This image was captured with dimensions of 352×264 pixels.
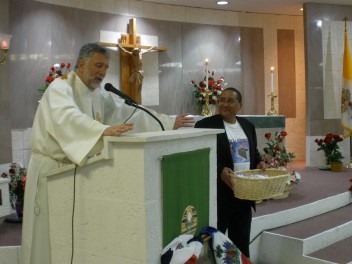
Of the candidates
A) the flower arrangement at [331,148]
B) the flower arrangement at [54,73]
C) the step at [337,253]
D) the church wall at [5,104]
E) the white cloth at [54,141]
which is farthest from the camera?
the flower arrangement at [331,148]

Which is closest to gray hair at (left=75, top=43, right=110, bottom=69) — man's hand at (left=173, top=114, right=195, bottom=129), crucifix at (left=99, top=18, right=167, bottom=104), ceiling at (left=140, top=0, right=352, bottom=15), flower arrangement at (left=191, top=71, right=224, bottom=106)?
man's hand at (left=173, top=114, right=195, bottom=129)

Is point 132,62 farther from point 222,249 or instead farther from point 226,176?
point 222,249

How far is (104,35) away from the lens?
7199mm

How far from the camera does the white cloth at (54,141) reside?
227cm

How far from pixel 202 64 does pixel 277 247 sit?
463 centimetres

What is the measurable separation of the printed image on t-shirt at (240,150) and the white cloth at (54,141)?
604 millimetres

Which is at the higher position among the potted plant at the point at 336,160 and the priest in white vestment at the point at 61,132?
the priest in white vestment at the point at 61,132

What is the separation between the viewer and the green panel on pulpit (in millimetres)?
2125

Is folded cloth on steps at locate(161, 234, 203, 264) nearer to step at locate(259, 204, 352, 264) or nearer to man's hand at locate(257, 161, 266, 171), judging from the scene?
man's hand at locate(257, 161, 266, 171)

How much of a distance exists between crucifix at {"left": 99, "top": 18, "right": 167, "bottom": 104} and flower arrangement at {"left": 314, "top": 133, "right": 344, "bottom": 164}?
3033 millimetres

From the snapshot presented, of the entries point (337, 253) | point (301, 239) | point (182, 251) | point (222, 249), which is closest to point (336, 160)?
point (337, 253)

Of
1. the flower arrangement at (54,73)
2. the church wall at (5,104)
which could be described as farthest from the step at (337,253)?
the flower arrangement at (54,73)

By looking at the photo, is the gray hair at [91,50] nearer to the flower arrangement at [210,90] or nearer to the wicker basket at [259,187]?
the wicker basket at [259,187]

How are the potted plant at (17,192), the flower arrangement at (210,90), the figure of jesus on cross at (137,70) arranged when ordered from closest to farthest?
the potted plant at (17,192), the figure of jesus on cross at (137,70), the flower arrangement at (210,90)
